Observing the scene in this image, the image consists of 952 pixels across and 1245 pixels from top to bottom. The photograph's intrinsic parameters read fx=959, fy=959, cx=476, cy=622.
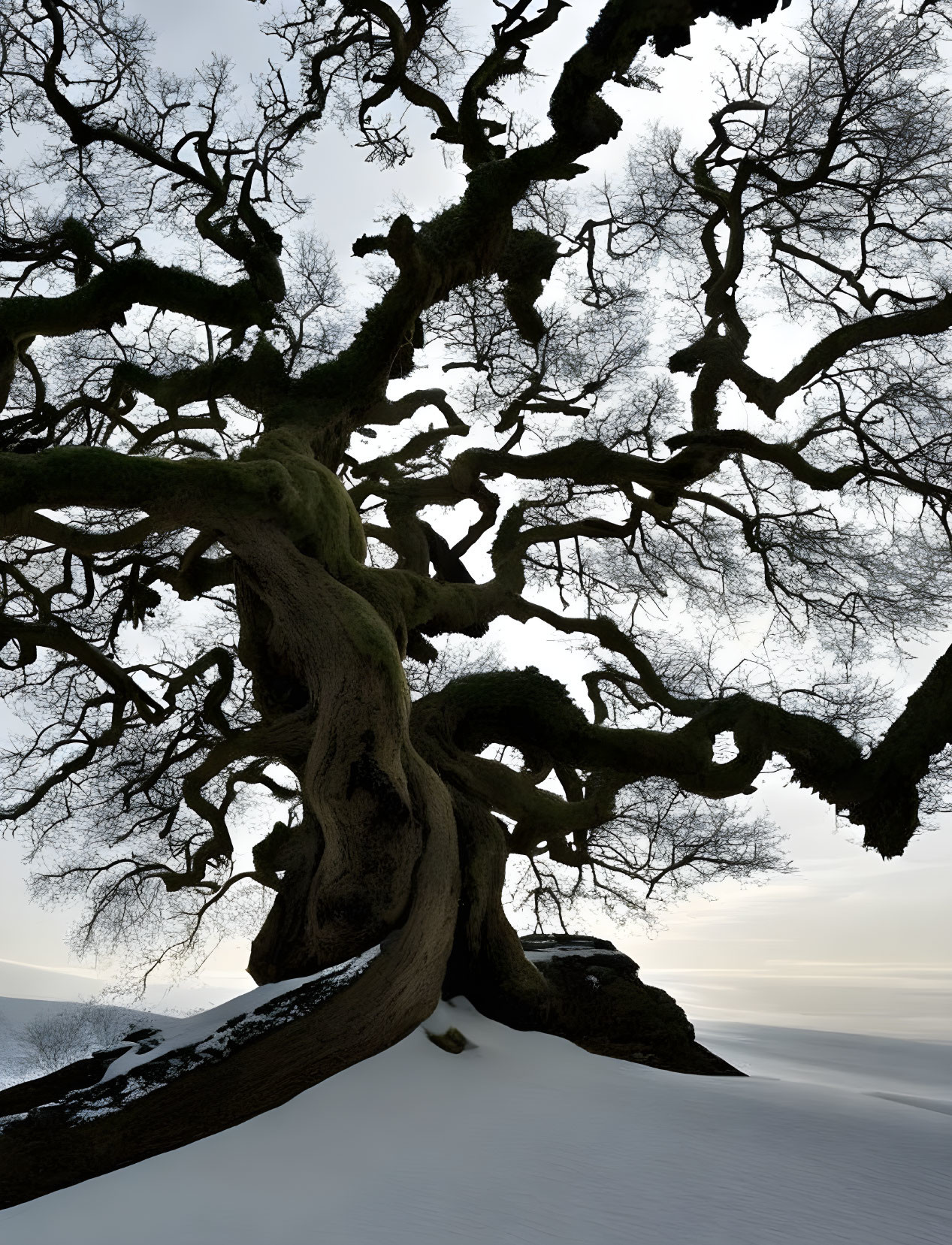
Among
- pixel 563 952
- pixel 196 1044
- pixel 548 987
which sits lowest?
pixel 196 1044

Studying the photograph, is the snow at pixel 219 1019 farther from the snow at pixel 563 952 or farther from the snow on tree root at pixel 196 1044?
the snow at pixel 563 952

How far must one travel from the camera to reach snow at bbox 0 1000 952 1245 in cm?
276

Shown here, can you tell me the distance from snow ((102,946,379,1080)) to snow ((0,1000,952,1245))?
15.6 inches

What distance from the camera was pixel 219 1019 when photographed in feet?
14.1

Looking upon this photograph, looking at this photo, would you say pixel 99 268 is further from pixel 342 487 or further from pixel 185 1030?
pixel 185 1030

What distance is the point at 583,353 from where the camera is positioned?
26.7 ft

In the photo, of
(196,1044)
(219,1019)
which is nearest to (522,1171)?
(196,1044)

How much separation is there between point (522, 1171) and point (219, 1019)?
173cm

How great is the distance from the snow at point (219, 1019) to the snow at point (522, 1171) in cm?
40

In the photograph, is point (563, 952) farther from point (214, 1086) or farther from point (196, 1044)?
point (214, 1086)

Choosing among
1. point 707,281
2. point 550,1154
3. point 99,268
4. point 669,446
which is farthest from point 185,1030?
Answer: point 707,281

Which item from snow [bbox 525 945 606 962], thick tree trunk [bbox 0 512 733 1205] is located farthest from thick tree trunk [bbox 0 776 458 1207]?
snow [bbox 525 945 606 962]

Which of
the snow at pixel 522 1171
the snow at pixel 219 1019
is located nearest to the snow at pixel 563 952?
the snow at pixel 522 1171

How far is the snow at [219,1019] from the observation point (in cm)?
408
